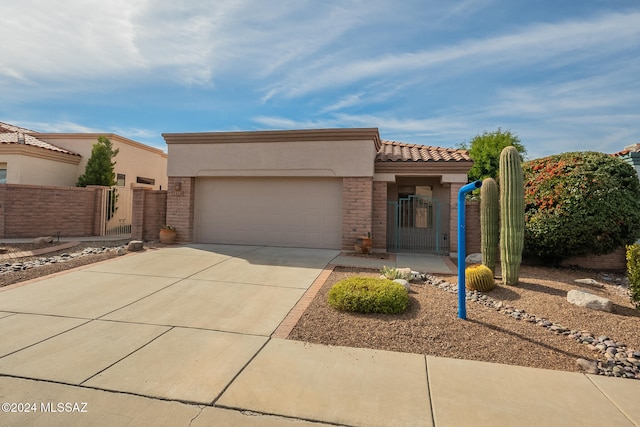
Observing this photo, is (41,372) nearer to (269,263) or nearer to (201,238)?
(269,263)

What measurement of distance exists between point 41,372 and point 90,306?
2.26 meters

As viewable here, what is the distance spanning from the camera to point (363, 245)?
1111cm

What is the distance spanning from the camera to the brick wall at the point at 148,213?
43.5ft

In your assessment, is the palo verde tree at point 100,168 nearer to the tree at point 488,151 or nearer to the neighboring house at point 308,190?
the neighboring house at point 308,190

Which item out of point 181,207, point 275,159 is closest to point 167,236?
point 181,207

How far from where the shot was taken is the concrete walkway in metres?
2.93

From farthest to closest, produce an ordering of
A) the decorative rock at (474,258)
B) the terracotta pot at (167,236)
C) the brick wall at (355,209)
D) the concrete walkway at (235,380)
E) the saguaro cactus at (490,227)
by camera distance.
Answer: the terracotta pot at (167,236)
the brick wall at (355,209)
the decorative rock at (474,258)
the saguaro cactus at (490,227)
the concrete walkway at (235,380)

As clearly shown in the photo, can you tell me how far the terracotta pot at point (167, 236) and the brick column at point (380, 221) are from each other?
7431 millimetres

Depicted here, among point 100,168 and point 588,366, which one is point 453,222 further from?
point 100,168

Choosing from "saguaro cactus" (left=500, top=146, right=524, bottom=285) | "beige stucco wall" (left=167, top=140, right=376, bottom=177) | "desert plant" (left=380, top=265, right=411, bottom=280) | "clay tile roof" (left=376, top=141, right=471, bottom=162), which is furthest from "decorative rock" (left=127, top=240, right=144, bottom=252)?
"saguaro cactus" (left=500, top=146, right=524, bottom=285)

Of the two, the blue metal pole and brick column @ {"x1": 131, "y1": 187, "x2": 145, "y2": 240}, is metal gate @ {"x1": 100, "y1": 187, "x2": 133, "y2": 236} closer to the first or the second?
brick column @ {"x1": 131, "y1": 187, "x2": 145, "y2": 240}

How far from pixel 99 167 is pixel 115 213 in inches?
97.3

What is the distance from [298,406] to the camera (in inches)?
120

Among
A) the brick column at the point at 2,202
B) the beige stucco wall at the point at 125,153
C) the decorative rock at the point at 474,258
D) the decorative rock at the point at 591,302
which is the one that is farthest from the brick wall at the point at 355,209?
the beige stucco wall at the point at 125,153
